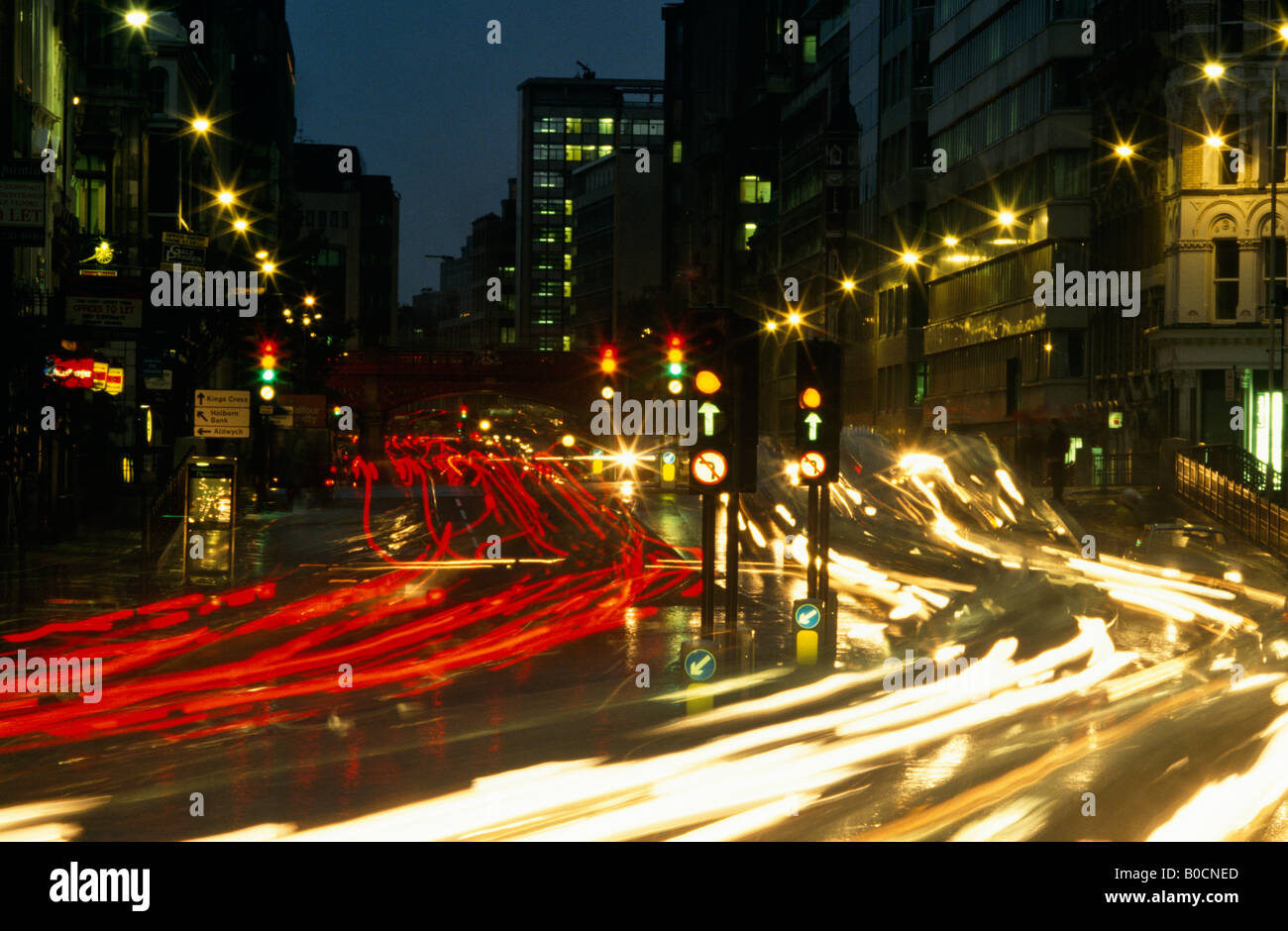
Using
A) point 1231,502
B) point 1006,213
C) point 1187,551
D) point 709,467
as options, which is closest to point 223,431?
point 709,467

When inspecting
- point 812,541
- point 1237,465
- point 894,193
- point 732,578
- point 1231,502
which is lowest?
point 732,578

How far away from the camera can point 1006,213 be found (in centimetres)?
6469

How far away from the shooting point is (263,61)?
123500 mm

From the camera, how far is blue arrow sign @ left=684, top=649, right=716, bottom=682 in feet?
49.9

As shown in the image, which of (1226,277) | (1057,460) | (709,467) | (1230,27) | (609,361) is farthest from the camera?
(609,361)

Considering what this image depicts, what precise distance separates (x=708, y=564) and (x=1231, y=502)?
23.1m

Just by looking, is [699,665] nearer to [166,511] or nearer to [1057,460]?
[166,511]

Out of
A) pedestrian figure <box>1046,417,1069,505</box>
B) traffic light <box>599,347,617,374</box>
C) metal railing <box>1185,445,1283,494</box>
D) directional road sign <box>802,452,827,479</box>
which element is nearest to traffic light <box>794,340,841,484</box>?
directional road sign <box>802,452,827,479</box>

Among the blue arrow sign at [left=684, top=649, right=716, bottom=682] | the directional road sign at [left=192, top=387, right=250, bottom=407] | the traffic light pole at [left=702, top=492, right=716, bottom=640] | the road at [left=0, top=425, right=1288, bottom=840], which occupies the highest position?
the directional road sign at [left=192, top=387, right=250, bottom=407]

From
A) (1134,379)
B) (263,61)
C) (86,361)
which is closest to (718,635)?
(86,361)

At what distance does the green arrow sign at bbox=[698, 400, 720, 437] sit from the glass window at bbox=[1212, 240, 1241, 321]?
38.2 meters

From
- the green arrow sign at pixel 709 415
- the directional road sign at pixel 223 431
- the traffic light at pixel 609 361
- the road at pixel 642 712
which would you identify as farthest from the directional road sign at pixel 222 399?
the traffic light at pixel 609 361

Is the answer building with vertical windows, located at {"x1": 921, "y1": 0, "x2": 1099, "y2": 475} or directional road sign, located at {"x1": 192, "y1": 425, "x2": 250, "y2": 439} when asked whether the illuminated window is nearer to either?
building with vertical windows, located at {"x1": 921, "y1": 0, "x2": 1099, "y2": 475}
